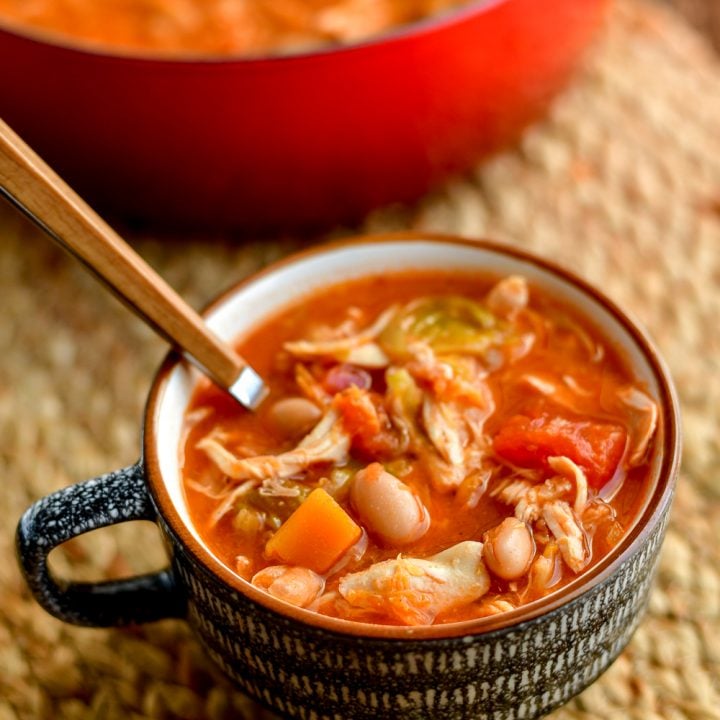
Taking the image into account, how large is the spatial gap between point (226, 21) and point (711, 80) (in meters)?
1.43

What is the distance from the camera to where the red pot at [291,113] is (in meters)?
2.60

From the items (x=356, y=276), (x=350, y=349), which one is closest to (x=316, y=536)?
(x=350, y=349)

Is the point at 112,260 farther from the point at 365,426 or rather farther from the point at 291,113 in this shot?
the point at 291,113

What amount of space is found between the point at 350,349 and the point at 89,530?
0.59 metres

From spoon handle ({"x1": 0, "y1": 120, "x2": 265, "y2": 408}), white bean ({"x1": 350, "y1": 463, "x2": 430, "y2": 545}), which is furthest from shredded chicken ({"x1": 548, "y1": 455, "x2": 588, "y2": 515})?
spoon handle ({"x1": 0, "y1": 120, "x2": 265, "y2": 408})

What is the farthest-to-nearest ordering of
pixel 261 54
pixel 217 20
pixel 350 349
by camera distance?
pixel 217 20, pixel 261 54, pixel 350 349

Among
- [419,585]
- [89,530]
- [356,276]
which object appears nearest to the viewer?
[419,585]

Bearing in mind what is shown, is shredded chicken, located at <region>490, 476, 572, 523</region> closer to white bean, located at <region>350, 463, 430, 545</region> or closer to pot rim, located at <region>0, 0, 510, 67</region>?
white bean, located at <region>350, 463, 430, 545</region>

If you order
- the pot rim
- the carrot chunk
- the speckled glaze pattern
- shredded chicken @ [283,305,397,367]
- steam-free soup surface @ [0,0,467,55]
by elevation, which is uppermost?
the pot rim

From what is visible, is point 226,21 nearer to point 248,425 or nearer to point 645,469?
point 248,425

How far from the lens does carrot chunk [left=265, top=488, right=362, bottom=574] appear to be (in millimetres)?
1791

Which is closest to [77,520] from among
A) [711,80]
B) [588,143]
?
[588,143]

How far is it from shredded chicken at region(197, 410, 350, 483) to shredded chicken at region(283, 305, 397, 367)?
0.60ft

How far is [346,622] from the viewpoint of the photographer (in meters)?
1.62
